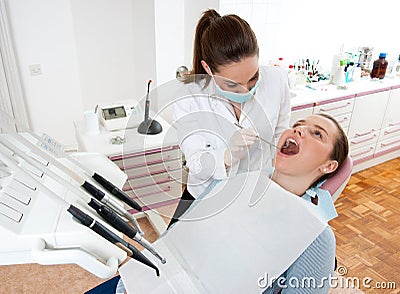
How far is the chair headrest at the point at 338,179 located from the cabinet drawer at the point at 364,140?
179 cm

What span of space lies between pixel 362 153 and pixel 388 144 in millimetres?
356

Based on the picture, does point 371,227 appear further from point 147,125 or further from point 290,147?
point 147,125

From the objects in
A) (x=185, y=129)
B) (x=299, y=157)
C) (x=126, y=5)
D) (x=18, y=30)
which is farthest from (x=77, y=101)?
(x=299, y=157)

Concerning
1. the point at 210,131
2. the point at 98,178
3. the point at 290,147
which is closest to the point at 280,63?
the point at 290,147

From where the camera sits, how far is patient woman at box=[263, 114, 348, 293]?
1.02m

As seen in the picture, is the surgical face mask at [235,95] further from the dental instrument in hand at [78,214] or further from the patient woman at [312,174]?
the dental instrument in hand at [78,214]

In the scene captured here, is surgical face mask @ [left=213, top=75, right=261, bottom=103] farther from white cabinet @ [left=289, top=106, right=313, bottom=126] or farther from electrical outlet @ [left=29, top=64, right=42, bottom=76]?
electrical outlet @ [left=29, top=64, right=42, bottom=76]

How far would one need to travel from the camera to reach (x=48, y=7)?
2.60 m

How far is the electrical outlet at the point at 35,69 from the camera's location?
2699 mm

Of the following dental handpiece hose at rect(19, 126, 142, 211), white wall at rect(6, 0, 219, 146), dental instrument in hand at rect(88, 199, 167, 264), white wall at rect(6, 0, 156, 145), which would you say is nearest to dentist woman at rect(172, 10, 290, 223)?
dental handpiece hose at rect(19, 126, 142, 211)

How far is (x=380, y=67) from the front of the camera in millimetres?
2928

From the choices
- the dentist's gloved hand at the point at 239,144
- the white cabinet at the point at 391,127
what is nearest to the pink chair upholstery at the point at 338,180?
the dentist's gloved hand at the point at 239,144

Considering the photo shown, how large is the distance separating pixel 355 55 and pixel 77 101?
7.90 feet

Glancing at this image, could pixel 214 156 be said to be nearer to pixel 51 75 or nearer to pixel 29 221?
pixel 29 221
